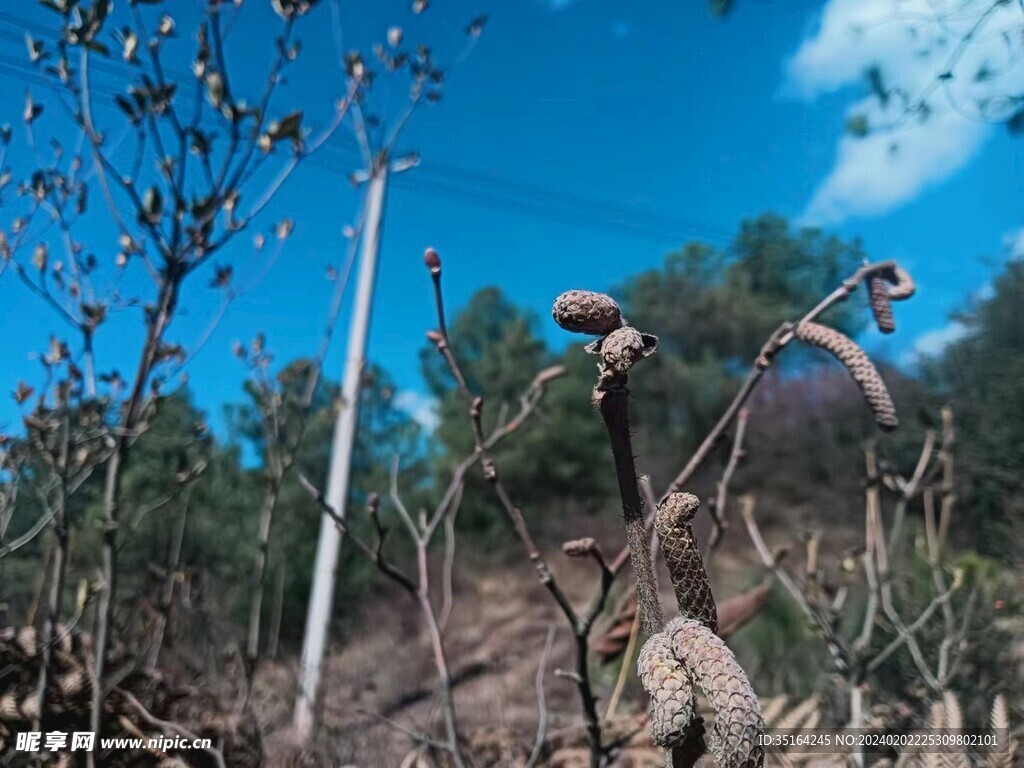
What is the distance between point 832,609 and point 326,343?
4.42ft

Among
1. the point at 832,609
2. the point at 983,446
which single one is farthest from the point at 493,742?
the point at 983,446

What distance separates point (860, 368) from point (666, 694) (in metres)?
0.44

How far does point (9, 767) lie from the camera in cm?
124

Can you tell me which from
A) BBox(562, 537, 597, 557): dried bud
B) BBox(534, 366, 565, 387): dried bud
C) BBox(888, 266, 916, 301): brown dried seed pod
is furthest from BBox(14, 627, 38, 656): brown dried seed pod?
BBox(888, 266, 916, 301): brown dried seed pod

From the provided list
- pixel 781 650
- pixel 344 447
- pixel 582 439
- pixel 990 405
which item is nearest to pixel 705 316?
pixel 582 439

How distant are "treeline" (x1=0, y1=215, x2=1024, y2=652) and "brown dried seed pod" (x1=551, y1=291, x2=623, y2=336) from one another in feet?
4.37

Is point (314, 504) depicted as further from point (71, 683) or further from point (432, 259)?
point (432, 259)

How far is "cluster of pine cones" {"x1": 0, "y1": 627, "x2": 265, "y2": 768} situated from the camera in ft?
4.11

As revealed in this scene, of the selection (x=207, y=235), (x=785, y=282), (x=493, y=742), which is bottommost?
(x=493, y=742)

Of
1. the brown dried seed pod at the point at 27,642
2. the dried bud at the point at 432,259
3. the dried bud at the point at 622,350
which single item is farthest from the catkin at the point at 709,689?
the brown dried seed pod at the point at 27,642

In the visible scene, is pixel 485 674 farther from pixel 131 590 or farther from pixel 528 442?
pixel 528 442

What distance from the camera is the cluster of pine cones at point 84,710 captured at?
4.11 feet

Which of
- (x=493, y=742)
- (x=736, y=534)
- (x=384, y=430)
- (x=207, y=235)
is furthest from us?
(x=384, y=430)

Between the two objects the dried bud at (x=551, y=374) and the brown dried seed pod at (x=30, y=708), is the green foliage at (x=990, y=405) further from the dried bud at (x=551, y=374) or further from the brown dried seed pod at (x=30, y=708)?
the brown dried seed pod at (x=30, y=708)
